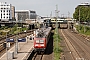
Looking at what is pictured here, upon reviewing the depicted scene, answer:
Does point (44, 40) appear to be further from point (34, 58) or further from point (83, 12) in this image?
point (83, 12)

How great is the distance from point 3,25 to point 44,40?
85.1m

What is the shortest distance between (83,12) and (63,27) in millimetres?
16714

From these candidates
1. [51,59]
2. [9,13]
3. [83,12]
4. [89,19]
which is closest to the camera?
[51,59]

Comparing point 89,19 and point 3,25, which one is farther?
point 3,25

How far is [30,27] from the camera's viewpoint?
117 meters

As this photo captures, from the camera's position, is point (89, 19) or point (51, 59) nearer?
point (51, 59)

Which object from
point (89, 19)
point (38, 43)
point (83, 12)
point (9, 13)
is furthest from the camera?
point (9, 13)

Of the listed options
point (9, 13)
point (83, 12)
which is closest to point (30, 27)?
point (83, 12)

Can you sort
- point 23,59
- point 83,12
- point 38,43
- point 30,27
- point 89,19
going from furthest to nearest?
point 30,27 → point 83,12 → point 89,19 → point 38,43 → point 23,59

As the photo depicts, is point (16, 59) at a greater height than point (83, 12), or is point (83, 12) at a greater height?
point (83, 12)

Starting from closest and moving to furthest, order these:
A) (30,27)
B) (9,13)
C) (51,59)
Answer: (51,59)
(30,27)
(9,13)

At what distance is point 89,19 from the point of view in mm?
96562

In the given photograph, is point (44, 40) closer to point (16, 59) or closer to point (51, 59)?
point (51, 59)

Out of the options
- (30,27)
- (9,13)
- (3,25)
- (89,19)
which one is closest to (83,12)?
(89,19)
